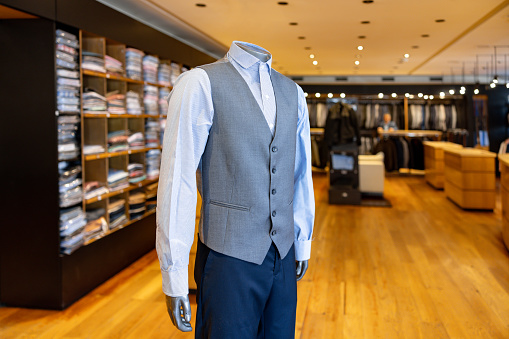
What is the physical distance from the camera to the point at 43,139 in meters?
3.53

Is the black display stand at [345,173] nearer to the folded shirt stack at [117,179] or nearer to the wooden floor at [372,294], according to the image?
the wooden floor at [372,294]

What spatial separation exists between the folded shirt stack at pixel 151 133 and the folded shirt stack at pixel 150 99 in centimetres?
13

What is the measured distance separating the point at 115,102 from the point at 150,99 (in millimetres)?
957

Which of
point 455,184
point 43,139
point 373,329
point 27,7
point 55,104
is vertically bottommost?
point 373,329

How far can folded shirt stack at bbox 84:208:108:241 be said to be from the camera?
4039 millimetres

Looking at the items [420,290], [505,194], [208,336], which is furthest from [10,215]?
[505,194]

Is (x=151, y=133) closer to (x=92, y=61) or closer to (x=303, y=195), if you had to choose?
(x=92, y=61)

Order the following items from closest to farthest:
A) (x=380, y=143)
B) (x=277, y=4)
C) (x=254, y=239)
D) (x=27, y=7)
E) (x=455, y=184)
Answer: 1. (x=254, y=239)
2. (x=27, y=7)
3. (x=277, y=4)
4. (x=455, y=184)
5. (x=380, y=143)

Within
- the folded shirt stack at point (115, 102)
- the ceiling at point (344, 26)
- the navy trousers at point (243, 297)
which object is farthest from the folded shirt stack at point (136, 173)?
the navy trousers at point (243, 297)

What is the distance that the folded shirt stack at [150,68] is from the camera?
17.4 ft

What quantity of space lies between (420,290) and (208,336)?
3.01 meters

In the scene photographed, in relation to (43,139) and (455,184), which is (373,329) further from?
(455,184)

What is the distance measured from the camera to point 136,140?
16.9 ft

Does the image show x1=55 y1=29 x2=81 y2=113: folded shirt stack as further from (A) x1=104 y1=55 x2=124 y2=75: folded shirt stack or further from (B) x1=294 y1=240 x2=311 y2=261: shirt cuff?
(B) x1=294 y1=240 x2=311 y2=261: shirt cuff
